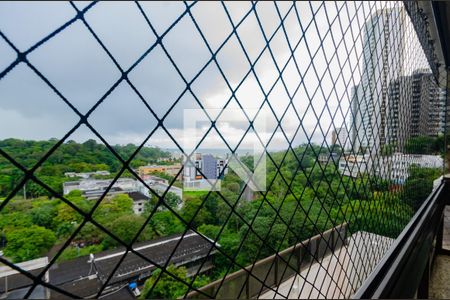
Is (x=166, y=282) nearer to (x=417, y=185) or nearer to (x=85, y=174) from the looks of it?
(x=85, y=174)

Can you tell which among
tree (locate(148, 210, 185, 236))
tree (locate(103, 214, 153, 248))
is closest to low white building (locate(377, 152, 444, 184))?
tree (locate(148, 210, 185, 236))

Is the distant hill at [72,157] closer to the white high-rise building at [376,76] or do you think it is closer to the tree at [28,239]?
the tree at [28,239]

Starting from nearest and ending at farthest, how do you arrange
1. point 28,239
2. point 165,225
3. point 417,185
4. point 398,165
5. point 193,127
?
point 193,127 → point 28,239 → point 165,225 → point 398,165 → point 417,185

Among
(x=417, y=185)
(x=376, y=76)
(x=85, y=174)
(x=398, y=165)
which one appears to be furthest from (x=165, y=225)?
(x=417, y=185)

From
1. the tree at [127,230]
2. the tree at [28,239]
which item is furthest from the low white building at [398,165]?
the tree at [28,239]

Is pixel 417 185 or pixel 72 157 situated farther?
pixel 417 185

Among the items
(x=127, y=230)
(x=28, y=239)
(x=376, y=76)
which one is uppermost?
(x=376, y=76)

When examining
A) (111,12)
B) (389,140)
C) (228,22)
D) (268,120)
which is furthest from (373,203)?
(111,12)

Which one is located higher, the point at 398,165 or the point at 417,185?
the point at 398,165

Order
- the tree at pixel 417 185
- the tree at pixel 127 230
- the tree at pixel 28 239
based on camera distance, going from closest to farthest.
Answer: the tree at pixel 127 230, the tree at pixel 28 239, the tree at pixel 417 185

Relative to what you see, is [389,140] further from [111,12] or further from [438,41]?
[111,12]

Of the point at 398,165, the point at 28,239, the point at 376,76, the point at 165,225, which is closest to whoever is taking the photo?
the point at 28,239

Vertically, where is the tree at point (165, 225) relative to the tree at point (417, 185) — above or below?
above
